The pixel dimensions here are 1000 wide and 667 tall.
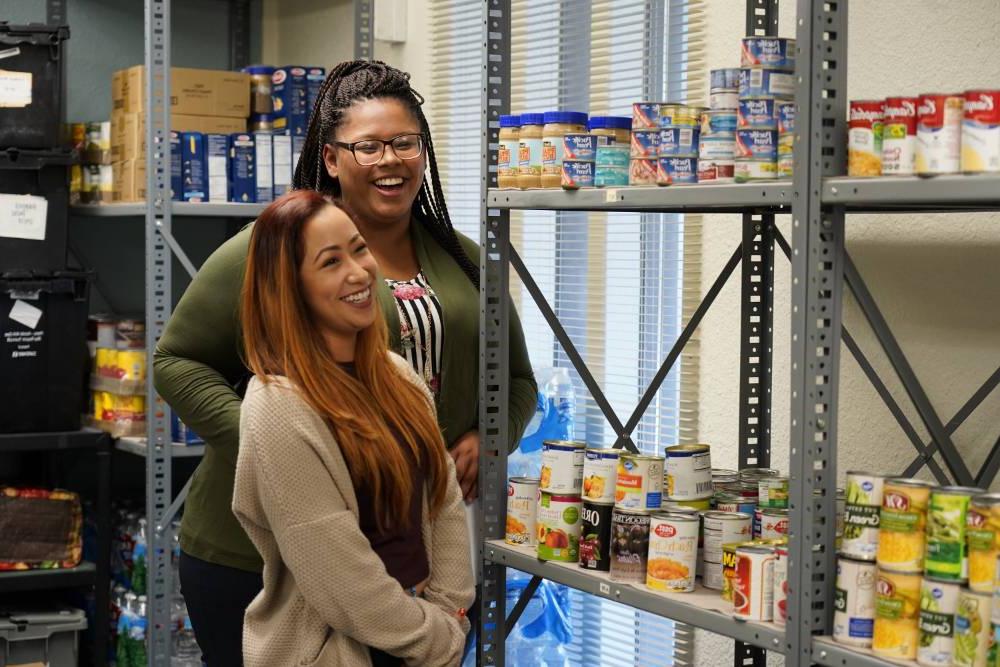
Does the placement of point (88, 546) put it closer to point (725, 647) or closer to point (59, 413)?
point (59, 413)

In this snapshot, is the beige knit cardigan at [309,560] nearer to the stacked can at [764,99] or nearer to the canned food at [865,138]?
the stacked can at [764,99]

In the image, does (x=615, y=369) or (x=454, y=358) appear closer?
(x=454, y=358)

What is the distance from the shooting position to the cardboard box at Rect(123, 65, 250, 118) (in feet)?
14.4

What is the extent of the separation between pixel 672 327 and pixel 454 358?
1.03m

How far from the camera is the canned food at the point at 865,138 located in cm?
192

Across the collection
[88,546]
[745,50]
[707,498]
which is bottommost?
[88,546]

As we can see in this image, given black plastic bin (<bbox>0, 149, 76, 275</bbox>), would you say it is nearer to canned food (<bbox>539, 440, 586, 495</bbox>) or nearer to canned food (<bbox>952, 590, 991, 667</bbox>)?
canned food (<bbox>539, 440, 586, 495</bbox>)

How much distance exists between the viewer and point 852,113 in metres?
1.95

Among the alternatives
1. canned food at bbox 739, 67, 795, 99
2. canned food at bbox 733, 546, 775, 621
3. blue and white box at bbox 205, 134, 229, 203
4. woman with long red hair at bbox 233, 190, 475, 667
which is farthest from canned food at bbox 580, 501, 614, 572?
blue and white box at bbox 205, 134, 229, 203

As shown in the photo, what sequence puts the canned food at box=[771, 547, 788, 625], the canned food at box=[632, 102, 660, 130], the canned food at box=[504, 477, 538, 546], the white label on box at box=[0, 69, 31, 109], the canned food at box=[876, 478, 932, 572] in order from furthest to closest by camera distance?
1. the white label on box at box=[0, 69, 31, 109]
2. the canned food at box=[504, 477, 538, 546]
3. the canned food at box=[632, 102, 660, 130]
4. the canned food at box=[771, 547, 788, 625]
5. the canned food at box=[876, 478, 932, 572]

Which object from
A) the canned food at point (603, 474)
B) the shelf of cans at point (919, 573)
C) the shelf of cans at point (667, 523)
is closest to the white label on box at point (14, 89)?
the shelf of cans at point (667, 523)

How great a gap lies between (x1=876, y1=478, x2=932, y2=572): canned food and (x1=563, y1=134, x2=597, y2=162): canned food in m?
0.85

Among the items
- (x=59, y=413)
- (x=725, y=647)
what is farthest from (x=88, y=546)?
(x=725, y=647)

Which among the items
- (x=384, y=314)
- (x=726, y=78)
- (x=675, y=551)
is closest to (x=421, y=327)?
(x=384, y=314)
